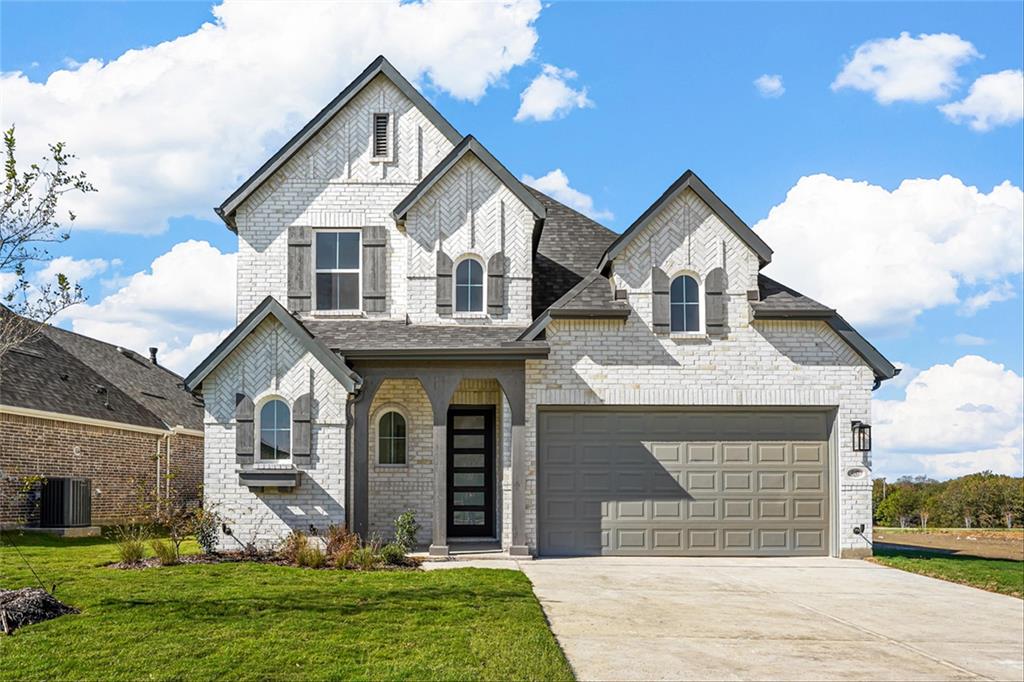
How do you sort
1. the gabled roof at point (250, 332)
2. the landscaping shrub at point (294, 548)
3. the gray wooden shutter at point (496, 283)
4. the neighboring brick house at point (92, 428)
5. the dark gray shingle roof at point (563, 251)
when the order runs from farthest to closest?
the neighboring brick house at point (92, 428) < the dark gray shingle roof at point (563, 251) < the gray wooden shutter at point (496, 283) < the gabled roof at point (250, 332) < the landscaping shrub at point (294, 548)

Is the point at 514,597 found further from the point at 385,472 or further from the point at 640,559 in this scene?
the point at 385,472

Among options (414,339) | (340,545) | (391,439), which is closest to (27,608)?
(340,545)

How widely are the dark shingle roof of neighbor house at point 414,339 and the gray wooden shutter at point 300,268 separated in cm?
44

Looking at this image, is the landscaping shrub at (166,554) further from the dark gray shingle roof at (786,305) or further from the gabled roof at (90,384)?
the dark gray shingle roof at (786,305)

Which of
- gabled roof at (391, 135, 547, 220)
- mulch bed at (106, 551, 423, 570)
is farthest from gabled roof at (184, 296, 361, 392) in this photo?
gabled roof at (391, 135, 547, 220)

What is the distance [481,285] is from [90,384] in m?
12.7

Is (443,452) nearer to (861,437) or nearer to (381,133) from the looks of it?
(381,133)


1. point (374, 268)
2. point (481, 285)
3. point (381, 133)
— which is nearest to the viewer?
point (481, 285)

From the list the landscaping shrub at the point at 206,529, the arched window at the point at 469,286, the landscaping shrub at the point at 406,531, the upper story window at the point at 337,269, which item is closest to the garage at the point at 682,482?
the landscaping shrub at the point at 406,531

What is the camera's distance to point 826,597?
12117mm

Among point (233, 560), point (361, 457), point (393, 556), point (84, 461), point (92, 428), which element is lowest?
point (233, 560)

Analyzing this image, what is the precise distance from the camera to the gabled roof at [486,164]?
55.2 ft

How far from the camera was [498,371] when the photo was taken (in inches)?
619

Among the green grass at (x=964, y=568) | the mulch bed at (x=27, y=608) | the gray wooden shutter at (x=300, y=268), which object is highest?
the gray wooden shutter at (x=300, y=268)
